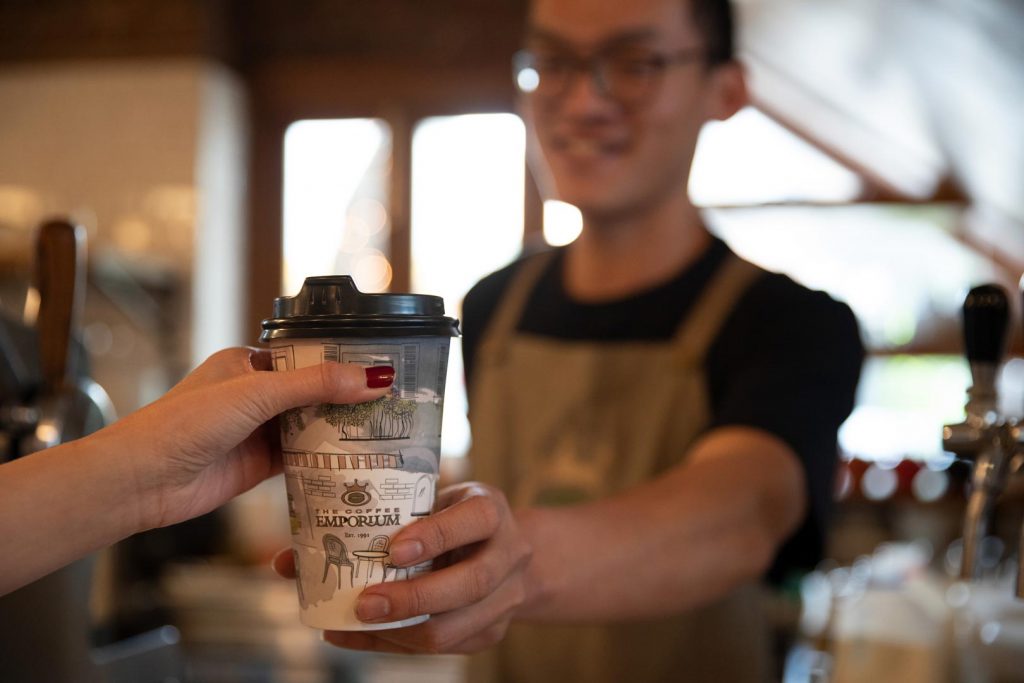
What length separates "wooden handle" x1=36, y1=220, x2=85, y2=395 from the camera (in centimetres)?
74

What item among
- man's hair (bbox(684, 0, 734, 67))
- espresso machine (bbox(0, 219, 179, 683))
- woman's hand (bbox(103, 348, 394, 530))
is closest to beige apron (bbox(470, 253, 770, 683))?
man's hair (bbox(684, 0, 734, 67))

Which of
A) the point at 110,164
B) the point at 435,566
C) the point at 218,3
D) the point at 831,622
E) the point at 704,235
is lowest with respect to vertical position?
the point at 831,622

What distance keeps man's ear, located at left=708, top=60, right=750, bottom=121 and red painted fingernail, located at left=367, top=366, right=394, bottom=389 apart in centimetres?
87

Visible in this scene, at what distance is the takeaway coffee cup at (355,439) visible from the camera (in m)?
0.57

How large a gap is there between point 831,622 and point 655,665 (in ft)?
1.40

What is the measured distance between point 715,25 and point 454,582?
90cm

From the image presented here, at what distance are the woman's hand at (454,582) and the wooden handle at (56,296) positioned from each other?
8.6 inches

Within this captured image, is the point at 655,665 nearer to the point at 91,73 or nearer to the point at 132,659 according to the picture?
the point at 132,659

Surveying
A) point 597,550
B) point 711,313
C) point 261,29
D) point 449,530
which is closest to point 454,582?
point 449,530

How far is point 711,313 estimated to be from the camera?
1244 mm

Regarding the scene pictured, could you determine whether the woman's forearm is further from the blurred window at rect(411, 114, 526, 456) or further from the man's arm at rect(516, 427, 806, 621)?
the blurred window at rect(411, 114, 526, 456)

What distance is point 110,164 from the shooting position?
12.0 ft

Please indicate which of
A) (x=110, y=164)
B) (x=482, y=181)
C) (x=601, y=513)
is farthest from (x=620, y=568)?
(x=110, y=164)

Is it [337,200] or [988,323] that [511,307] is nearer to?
[988,323]
